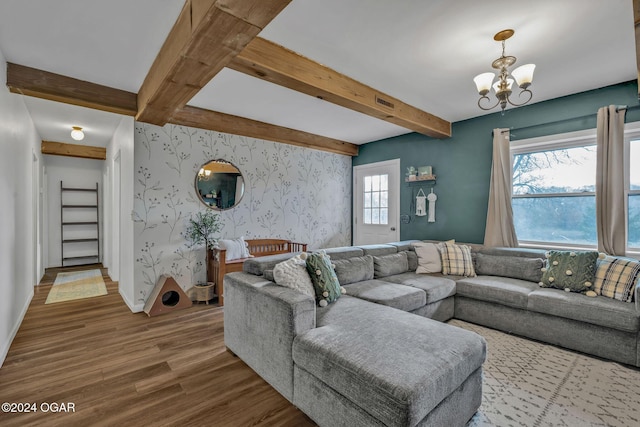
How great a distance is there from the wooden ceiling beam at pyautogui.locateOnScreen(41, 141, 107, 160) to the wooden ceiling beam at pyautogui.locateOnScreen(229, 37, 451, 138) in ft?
17.0

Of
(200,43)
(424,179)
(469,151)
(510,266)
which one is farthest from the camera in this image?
(424,179)

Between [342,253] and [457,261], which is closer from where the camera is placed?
[342,253]

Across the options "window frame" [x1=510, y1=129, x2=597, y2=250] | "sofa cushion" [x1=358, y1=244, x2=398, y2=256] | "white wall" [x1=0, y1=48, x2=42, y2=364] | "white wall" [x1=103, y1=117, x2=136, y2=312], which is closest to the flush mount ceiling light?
"white wall" [x1=103, y1=117, x2=136, y2=312]

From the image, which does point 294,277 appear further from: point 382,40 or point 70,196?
point 70,196

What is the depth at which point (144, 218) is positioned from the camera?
3.58 m

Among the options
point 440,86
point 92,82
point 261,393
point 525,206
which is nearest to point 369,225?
point 525,206

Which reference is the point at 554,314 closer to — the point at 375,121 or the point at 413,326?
the point at 413,326

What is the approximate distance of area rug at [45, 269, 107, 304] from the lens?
415 centimetres

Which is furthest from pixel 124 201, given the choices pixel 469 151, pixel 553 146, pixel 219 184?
pixel 553 146

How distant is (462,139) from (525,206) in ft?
3.99

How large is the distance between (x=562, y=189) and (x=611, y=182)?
489mm

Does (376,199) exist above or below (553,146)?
below

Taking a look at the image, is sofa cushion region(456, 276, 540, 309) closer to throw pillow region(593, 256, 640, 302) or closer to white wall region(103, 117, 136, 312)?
throw pillow region(593, 256, 640, 302)

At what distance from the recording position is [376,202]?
545 centimetres
